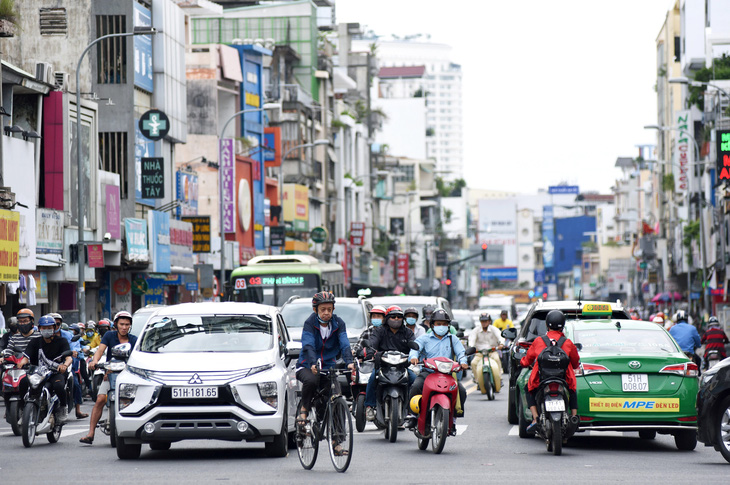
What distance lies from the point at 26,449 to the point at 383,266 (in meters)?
98.1

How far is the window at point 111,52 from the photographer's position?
1962 inches

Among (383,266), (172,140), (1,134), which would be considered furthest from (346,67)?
(1,134)

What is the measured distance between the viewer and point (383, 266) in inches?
4528

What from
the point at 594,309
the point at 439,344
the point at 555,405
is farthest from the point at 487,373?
the point at 555,405

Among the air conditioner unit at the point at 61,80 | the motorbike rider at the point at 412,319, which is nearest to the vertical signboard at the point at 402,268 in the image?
the air conditioner unit at the point at 61,80

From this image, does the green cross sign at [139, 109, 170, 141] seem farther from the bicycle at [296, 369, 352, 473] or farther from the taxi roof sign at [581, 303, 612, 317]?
the bicycle at [296, 369, 352, 473]

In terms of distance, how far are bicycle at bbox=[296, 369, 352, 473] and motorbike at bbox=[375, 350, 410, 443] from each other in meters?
3.03

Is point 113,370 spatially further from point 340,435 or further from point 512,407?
point 512,407

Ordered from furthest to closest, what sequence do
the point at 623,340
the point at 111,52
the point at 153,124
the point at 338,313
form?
the point at 111,52
the point at 153,124
the point at 338,313
the point at 623,340

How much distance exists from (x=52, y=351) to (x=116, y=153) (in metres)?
32.9

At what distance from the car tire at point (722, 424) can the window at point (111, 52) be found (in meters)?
38.3

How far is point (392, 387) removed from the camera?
56.4 ft

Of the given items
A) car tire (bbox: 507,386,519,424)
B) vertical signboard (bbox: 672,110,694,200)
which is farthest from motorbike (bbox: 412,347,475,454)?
vertical signboard (bbox: 672,110,694,200)

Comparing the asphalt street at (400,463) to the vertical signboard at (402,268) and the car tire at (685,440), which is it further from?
the vertical signboard at (402,268)
